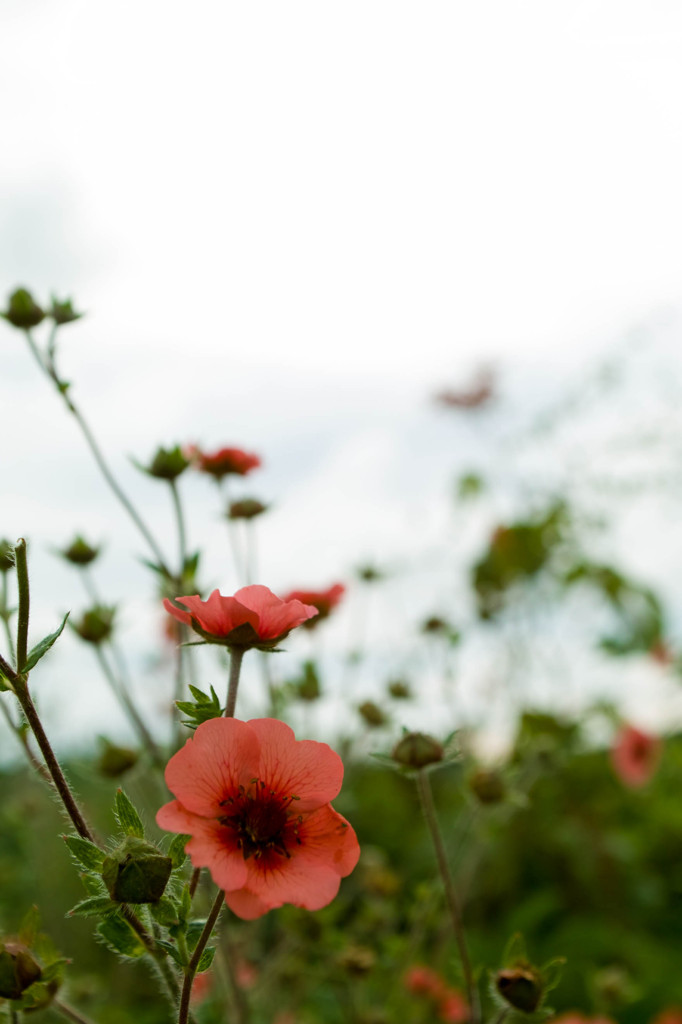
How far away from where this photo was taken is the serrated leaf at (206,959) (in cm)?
69

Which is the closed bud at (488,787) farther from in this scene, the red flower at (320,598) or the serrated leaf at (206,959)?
the serrated leaf at (206,959)

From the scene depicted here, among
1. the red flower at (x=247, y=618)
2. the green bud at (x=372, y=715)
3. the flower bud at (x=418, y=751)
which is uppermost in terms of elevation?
the red flower at (x=247, y=618)

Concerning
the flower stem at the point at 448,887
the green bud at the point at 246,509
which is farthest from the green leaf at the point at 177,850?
the green bud at the point at 246,509

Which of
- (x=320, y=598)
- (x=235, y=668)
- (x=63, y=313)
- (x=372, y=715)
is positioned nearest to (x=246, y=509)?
(x=320, y=598)

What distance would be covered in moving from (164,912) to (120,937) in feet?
0.24

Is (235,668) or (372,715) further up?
(235,668)

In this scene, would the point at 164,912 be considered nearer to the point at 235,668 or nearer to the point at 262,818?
the point at 262,818

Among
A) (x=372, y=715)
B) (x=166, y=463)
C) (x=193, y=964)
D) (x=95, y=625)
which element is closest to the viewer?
(x=193, y=964)

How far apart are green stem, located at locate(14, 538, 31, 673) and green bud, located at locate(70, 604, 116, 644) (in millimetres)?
922

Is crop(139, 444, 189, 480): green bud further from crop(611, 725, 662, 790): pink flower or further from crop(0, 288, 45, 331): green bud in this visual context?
crop(611, 725, 662, 790): pink flower

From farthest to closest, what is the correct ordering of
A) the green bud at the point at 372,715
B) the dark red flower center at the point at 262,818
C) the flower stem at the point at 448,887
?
1. the green bud at the point at 372,715
2. the flower stem at the point at 448,887
3. the dark red flower center at the point at 262,818

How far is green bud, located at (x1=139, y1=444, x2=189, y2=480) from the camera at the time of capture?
4.90 ft

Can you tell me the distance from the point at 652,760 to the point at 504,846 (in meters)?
0.86

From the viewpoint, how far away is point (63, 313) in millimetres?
1534
